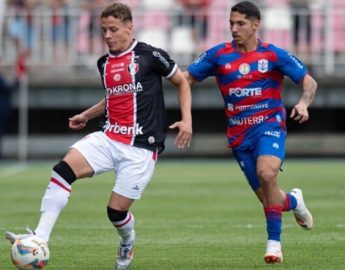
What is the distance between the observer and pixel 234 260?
11359mm

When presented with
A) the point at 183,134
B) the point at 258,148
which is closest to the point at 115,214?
the point at 183,134

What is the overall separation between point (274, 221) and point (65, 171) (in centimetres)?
194

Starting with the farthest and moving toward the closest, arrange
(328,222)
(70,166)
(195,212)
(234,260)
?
(195,212) → (328,222) → (234,260) → (70,166)

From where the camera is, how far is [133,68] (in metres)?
11.0

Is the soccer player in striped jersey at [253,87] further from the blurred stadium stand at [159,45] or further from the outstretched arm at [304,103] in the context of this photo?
the blurred stadium stand at [159,45]

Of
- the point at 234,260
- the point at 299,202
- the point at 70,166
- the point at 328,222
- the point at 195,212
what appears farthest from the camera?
the point at 195,212

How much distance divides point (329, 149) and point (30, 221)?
14.5m

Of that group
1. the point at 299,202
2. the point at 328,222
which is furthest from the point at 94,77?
the point at 299,202

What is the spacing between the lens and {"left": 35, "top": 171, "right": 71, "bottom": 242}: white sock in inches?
404

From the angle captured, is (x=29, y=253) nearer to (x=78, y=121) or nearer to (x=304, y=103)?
(x=78, y=121)

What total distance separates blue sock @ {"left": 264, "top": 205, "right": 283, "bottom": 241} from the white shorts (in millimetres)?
1176

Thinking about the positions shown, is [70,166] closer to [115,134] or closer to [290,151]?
[115,134]

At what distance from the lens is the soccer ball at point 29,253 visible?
9969 mm

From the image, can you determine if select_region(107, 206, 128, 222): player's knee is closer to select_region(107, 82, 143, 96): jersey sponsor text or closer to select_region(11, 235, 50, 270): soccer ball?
select_region(11, 235, 50, 270): soccer ball
